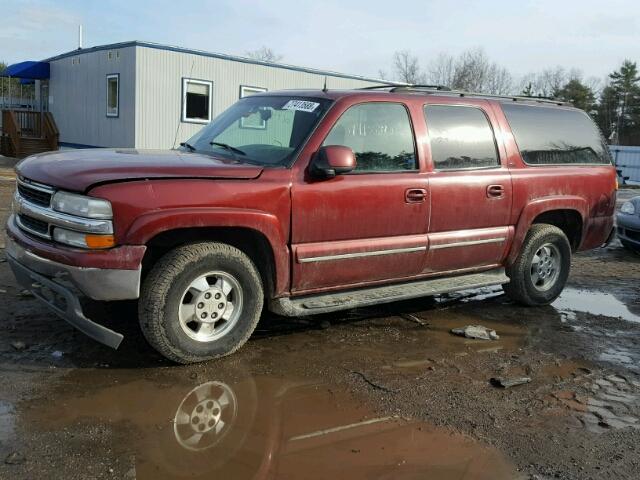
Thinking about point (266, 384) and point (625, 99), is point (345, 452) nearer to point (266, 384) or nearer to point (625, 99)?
point (266, 384)

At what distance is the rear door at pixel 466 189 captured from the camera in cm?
522

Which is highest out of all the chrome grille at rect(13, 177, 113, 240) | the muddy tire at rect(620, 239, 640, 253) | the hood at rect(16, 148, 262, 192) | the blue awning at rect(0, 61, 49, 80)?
the blue awning at rect(0, 61, 49, 80)

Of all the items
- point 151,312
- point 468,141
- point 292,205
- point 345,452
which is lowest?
point 345,452

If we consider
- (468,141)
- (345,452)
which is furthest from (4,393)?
(468,141)

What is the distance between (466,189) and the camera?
533cm

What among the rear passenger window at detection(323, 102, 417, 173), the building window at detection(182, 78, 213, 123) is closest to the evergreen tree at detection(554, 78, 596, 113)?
the building window at detection(182, 78, 213, 123)

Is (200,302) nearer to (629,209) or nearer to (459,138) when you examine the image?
(459,138)

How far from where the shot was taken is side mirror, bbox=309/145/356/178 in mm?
4383

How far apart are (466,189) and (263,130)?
177 cm

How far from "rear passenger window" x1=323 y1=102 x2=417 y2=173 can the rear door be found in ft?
0.79

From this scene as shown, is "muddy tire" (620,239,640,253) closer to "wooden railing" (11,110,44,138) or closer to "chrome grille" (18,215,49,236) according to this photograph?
"chrome grille" (18,215,49,236)

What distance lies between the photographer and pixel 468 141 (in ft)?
18.1

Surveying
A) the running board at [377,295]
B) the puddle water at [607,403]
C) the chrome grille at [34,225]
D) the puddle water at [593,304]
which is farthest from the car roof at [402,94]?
the puddle water at [607,403]

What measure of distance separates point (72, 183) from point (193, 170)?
0.73 meters
